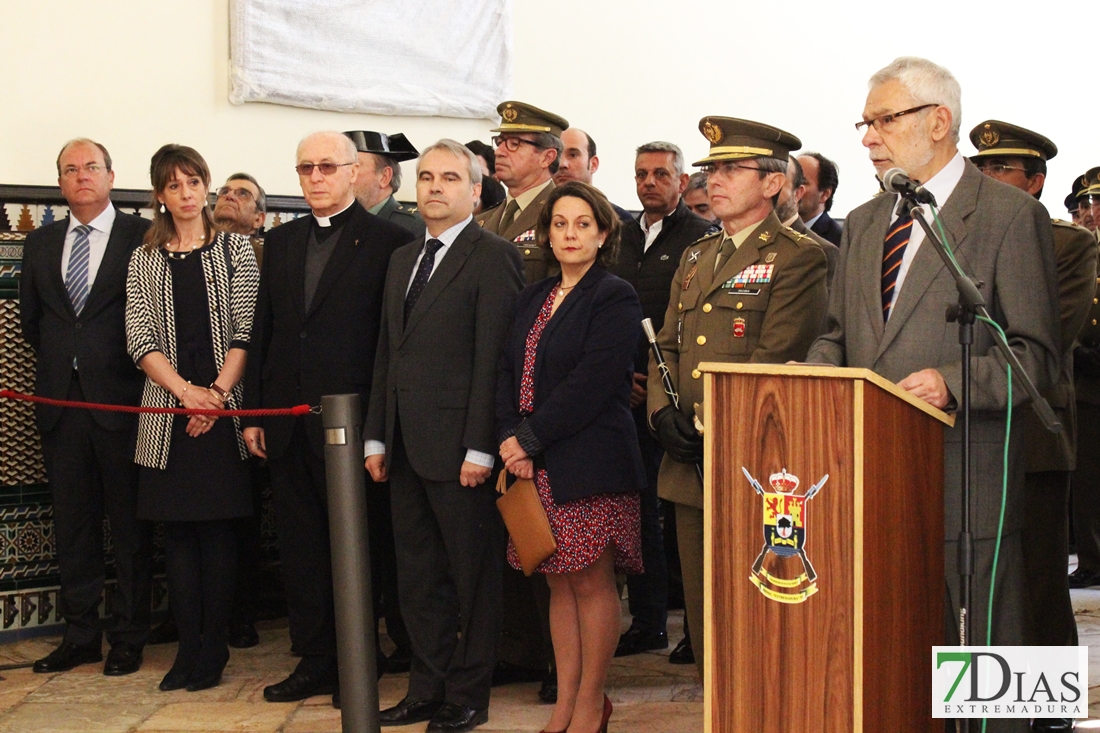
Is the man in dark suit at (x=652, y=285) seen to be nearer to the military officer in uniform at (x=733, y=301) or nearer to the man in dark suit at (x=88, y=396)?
the military officer in uniform at (x=733, y=301)

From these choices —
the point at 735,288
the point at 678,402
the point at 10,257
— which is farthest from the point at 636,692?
the point at 10,257

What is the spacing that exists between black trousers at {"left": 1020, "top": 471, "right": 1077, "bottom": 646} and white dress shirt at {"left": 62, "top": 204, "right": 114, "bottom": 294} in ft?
10.4

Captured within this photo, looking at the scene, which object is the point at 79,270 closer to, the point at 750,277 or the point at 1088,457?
the point at 750,277

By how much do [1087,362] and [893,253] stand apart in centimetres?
313

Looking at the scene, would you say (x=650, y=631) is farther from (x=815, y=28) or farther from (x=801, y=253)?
(x=815, y=28)

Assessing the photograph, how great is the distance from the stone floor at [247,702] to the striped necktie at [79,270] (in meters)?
1.27

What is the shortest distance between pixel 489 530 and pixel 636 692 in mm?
745

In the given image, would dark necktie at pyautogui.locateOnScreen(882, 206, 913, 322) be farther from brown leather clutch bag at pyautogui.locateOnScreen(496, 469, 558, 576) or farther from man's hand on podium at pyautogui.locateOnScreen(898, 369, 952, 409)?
brown leather clutch bag at pyautogui.locateOnScreen(496, 469, 558, 576)

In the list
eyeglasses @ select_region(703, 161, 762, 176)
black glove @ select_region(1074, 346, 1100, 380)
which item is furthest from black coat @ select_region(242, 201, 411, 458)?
black glove @ select_region(1074, 346, 1100, 380)

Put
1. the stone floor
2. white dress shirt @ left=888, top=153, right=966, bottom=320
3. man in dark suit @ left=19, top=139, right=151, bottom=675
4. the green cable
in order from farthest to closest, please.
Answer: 1. man in dark suit @ left=19, top=139, right=151, bottom=675
2. the stone floor
3. white dress shirt @ left=888, top=153, right=966, bottom=320
4. the green cable

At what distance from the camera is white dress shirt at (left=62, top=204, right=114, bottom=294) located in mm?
4648

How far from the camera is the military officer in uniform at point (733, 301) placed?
343cm

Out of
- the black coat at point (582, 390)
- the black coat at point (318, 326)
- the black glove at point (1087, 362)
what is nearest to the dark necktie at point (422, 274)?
the black coat at point (318, 326)

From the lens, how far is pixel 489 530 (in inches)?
147
